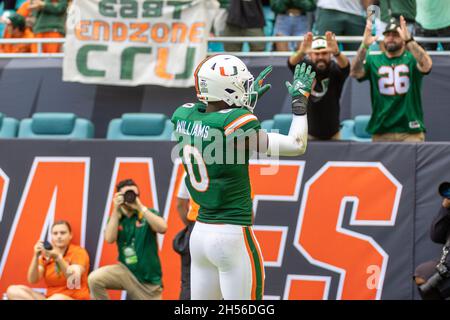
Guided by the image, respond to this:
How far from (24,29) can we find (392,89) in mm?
4599

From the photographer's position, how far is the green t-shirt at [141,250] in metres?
8.89

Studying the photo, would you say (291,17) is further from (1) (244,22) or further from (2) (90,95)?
(2) (90,95)

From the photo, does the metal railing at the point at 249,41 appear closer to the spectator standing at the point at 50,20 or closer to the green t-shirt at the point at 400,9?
the spectator standing at the point at 50,20

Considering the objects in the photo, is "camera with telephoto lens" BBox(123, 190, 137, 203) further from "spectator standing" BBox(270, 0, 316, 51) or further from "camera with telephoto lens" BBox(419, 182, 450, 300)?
"spectator standing" BBox(270, 0, 316, 51)

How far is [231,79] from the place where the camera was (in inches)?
239

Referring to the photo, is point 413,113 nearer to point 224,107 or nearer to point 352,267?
point 352,267

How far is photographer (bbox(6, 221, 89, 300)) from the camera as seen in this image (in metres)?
9.00

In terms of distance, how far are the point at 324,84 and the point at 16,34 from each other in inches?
164

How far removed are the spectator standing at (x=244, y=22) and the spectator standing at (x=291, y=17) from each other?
231 mm

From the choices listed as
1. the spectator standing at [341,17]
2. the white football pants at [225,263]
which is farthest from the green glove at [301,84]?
the spectator standing at [341,17]

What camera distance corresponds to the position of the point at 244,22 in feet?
34.6

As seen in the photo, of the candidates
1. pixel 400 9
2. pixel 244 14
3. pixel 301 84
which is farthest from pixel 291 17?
pixel 301 84

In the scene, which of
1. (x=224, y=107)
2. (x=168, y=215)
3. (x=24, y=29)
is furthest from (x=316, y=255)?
(x=24, y=29)

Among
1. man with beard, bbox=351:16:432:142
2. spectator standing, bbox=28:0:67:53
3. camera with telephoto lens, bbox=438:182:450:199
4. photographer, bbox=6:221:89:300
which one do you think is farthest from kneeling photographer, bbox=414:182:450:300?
spectator standing, bbox=28:0:67:53
